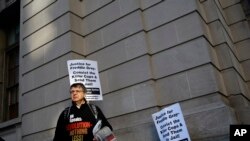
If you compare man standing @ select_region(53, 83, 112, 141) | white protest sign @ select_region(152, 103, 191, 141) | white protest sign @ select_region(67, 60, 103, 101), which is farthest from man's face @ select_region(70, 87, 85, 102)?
white protest sign @ select_region(152, 103, 191, 141)

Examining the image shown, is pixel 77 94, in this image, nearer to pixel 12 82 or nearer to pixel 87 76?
pixel 87 76

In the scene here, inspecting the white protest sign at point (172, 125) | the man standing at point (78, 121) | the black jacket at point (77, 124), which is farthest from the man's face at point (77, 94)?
the white protest sign at point (172, 125)

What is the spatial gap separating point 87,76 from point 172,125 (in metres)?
2.42

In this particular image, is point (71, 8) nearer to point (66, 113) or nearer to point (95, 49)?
point (95, 49)

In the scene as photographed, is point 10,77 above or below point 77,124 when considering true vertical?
above

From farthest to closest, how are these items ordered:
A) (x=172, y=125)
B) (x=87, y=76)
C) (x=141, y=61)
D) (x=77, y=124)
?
(x=141, y=61)
(x=87, y=76)
(x=172, y=125)
(x=77, y=124)

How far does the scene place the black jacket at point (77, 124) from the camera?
187 inches

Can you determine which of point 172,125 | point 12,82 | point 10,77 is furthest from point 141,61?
point 10,77

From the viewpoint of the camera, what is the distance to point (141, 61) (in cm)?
662

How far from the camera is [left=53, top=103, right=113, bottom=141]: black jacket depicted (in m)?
4.75

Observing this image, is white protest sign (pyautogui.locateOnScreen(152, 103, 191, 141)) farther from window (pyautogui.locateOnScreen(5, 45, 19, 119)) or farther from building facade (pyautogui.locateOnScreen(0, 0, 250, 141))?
window (pyautogui.locateOnScreen(5, 45, 19, 119))

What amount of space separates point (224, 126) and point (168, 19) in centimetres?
283

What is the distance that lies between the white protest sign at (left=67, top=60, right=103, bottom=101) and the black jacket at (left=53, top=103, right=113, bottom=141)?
1187 mm

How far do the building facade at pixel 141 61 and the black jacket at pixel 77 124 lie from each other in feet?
5.09
